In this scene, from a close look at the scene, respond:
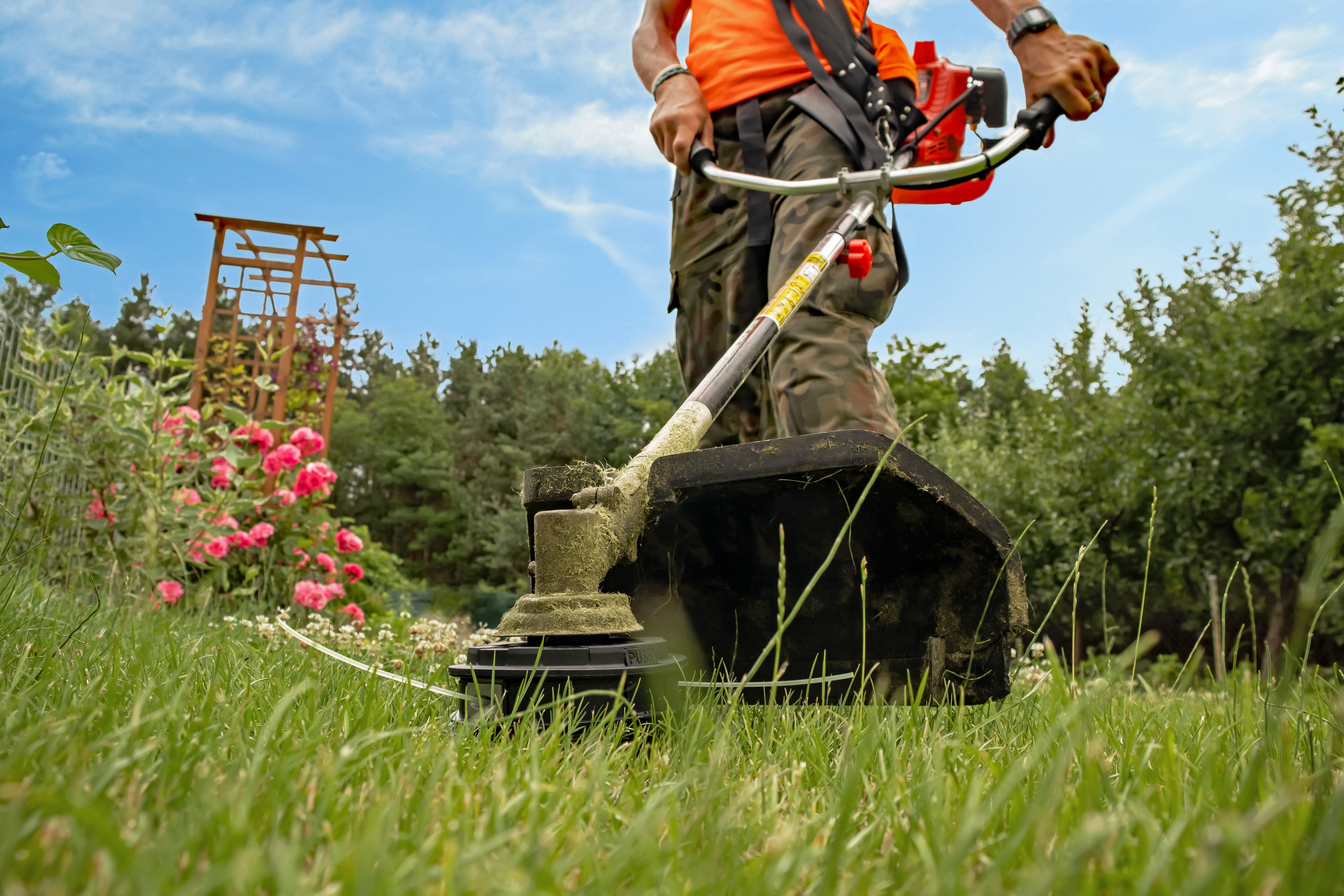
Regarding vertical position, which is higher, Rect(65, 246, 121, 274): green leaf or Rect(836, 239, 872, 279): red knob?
Rect(836, 239, 872, 279): red knob

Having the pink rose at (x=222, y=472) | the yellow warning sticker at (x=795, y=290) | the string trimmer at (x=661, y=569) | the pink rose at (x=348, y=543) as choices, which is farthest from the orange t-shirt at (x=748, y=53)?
the pink rose at (x=348, y=543)

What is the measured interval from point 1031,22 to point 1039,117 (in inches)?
10.5

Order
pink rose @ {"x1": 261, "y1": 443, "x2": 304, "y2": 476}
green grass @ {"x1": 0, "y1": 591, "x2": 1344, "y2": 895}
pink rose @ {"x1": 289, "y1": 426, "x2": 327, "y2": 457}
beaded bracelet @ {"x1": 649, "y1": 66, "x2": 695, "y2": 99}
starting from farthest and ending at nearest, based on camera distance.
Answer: pink rose @ {"x1": 289, "y1": 426, "x2": 327, "y2": 457} < pink rose @ {"x1": 261, "y1": 443, "x2": 304, "y2": 476} < beaded bracelet @ {"x1": 649, "y1": 66, "x2": 695, "y2": 99} < green grass @ {"x1": 0, "y1": 591, "x2": 1344, "y2": 895}

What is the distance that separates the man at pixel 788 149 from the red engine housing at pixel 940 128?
0.57 ft

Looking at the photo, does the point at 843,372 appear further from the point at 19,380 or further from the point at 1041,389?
the point at 1041,389

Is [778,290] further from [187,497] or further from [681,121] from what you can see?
[187,497]

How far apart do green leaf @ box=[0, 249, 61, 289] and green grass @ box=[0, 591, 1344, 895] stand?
19.5 inches

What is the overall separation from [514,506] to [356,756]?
21387 mm

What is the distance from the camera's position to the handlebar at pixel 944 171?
216cm

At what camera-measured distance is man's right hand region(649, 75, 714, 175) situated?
8.42 feet

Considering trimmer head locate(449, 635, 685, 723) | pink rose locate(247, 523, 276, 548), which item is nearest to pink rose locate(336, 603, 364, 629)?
pink rose locate(247, 523, 276, 548)

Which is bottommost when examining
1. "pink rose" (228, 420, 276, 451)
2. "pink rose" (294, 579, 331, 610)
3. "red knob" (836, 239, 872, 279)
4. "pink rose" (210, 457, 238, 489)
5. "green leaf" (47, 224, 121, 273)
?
"pink rose" (294, 579, 331, 610)

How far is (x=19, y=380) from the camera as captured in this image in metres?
5.06

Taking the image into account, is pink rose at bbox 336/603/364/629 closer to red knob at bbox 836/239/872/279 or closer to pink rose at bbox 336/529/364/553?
pink rose at bbox 336/529/364/553
